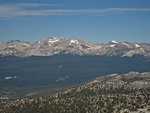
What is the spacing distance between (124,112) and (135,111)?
719 cm

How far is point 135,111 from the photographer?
188 meters

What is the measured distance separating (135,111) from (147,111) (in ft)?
29.6

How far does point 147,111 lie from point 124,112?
46.4ft

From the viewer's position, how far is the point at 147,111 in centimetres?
18150

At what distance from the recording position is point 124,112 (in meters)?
187
